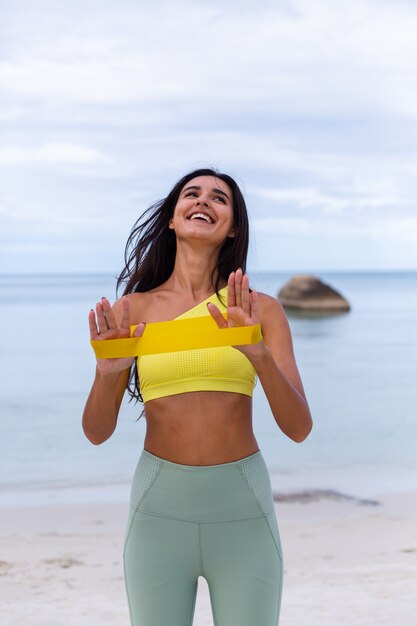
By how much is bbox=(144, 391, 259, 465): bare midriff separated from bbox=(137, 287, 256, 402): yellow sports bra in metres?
0.02

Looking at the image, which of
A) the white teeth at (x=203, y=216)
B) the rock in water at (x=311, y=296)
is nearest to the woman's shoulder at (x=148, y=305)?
the white teeth at (x=203, y=216)

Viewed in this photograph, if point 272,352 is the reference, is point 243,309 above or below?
above

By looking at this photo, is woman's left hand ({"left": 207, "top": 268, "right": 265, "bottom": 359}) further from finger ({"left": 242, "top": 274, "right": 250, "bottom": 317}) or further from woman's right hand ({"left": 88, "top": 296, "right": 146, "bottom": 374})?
woman's right hand ({"left": 88, "top": 296, "right": 146, "bottom": 374})

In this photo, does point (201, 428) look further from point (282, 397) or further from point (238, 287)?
point (238, 287)

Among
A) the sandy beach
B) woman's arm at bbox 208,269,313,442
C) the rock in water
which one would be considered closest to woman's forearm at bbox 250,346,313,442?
woman's arm at bbox 208,269,313,442

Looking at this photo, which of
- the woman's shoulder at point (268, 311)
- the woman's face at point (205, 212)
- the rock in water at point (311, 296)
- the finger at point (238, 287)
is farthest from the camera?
the rock in water at point (311, 296)

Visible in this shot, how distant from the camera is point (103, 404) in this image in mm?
2682

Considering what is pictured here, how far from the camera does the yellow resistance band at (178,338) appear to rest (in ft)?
8.12

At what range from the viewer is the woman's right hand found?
2482 mm

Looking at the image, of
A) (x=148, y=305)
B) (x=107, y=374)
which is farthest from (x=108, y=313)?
(x=148, y=305)

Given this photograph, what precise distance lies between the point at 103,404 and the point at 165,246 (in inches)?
26.3

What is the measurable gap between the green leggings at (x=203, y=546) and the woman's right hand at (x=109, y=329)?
35cm

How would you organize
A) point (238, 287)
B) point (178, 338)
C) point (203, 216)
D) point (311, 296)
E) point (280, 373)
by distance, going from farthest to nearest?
point (311, 296) → point (203, 216) → point (178, 338) → point (280, 373) → point (238, 287)

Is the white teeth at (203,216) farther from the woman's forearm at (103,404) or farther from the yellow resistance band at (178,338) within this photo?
the woman's forearm at (103,404)
